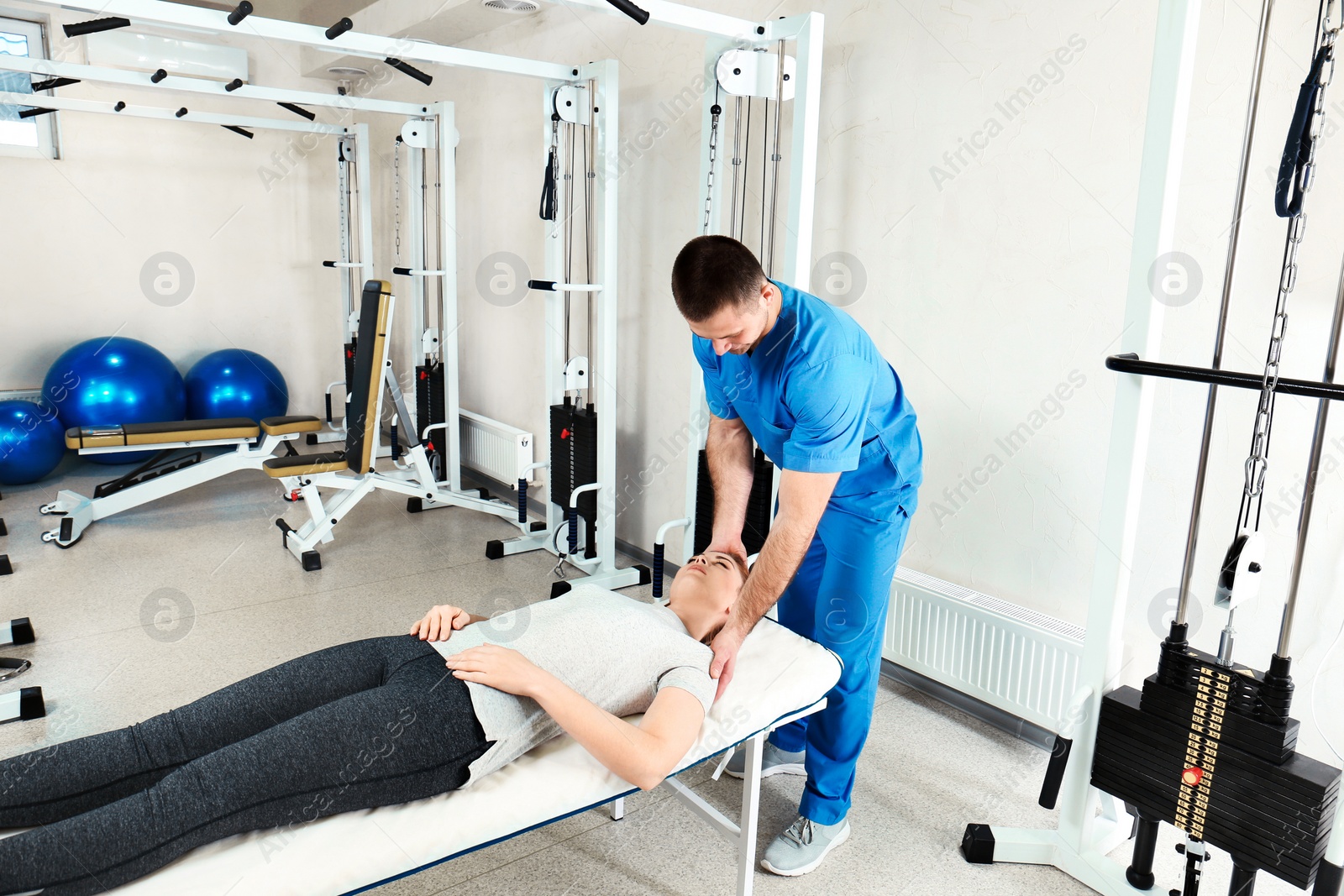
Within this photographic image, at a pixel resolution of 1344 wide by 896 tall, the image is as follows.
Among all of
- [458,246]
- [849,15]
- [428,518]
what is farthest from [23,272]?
[849,15]

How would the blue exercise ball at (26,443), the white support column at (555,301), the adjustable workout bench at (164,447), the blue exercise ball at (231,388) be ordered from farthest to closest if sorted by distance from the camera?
the blue exercise ball at (231,388) < the blue exercise ball at (26,443) < the adjustable workout bench at (164,447) < the white support column at (555,301)

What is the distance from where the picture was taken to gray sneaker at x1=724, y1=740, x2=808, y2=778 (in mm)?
2139

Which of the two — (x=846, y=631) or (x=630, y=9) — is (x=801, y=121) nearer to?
(x=630, y=9)

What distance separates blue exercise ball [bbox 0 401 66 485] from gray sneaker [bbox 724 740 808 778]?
395cm

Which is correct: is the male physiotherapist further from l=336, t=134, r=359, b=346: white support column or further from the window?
the window

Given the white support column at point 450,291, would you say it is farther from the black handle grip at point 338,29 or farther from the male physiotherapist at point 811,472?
the male physiotherapist at point 811,472

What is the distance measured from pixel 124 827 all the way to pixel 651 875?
1014 mm

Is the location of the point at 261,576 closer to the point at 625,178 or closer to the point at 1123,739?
the point at 625,178

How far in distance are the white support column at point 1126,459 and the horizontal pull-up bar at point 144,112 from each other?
3.84m

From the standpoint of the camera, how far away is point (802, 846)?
1.83 metres

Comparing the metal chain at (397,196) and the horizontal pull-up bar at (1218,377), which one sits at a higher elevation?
the metal chain at (397,196)

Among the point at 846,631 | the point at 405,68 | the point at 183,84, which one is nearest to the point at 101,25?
the point at 405,68

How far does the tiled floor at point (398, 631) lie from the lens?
178 centimetres

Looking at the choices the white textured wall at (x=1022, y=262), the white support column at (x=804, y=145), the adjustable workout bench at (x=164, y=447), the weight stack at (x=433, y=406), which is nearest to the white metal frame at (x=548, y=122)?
the white support column at (x=804, y=145)
